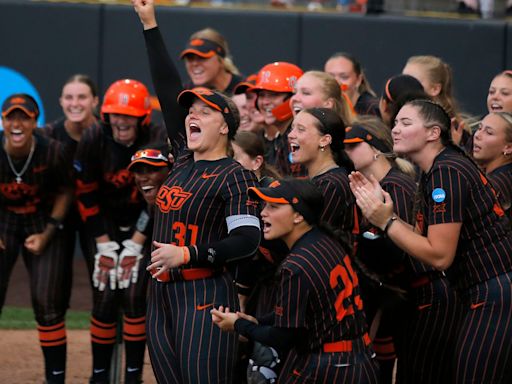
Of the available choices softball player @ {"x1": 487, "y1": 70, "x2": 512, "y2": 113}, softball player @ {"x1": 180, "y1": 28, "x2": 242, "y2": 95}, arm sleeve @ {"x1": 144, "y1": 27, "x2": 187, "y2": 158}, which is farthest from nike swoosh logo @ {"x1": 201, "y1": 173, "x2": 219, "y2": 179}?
softball player @ {"x1": 180, "y1": 28, "x2": 242, "y2": 95}

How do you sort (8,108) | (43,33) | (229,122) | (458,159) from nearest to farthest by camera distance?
1. (458,159)
2. (229,122)
3. (8,108)
4. (43,33)

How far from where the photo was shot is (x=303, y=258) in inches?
169

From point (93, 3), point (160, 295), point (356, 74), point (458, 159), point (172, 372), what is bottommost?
point (172, 372)

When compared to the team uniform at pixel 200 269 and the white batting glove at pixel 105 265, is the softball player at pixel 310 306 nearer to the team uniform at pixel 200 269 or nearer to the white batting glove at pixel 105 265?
the team uniform at pixel 200 269

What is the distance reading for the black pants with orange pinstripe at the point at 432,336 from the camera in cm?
514

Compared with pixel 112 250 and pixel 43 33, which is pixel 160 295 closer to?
pixel 112 250

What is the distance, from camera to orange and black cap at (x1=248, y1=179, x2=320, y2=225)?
4410 millimetres

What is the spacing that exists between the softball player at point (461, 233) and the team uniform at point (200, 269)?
1.87 feet

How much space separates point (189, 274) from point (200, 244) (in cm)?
16

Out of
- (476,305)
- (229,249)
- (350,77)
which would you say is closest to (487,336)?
(476,305)

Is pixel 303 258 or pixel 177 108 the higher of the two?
pixel 177 108

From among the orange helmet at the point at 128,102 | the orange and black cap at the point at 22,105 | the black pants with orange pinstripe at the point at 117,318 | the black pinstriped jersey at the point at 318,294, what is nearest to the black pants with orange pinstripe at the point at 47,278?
the black pants with orange pinstripe at the point at 117,318

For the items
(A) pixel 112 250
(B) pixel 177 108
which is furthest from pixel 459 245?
(A) pixel 112 250

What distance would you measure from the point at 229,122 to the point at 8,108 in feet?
6.89
